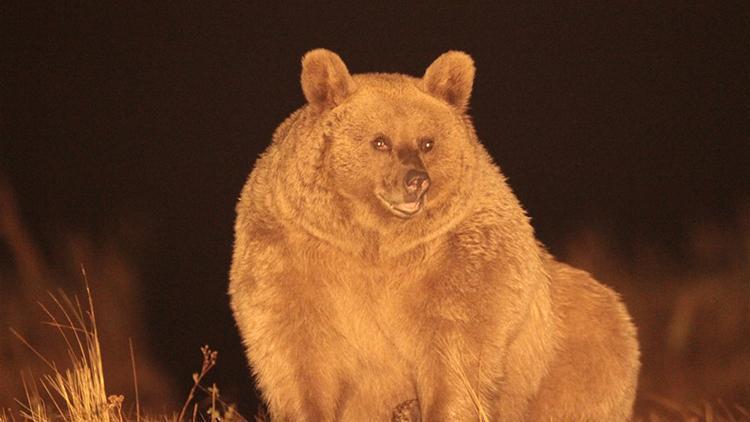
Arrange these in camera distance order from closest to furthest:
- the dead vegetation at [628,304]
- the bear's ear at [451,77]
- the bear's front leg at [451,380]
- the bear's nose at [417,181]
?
the bear's nose at [417,181], the bear's front leg at [451,380], the bear's ear at [451,77], the dead vegetation at [628,304]

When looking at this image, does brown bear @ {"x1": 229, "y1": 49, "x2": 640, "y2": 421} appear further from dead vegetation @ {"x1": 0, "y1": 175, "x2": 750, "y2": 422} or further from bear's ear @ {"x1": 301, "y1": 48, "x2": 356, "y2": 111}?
dead vegetation @ {"x1": 0, "y1": 175, "x2": 750, "y2": 422}

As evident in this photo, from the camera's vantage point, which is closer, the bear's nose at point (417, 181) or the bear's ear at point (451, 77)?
the bear's nose at point (417, 181)

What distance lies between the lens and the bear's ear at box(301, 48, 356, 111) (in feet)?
19.7

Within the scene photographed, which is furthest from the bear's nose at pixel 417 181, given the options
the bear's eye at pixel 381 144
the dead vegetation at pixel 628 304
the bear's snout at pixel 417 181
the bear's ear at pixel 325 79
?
the dead vegetation at pixel 628 304

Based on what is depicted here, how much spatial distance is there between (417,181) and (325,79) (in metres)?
0.67

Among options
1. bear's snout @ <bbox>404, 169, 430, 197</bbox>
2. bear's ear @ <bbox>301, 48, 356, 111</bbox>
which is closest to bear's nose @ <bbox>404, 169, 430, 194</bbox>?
bear's snout @ <bbox>404, 169, 430, 197</bbox>

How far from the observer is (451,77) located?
6145 millimetres

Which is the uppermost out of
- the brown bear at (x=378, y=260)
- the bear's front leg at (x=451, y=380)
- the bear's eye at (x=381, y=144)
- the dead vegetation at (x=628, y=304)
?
the bear's eye at (x=381, y=144)

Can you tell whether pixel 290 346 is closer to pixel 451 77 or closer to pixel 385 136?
pixel 385 136

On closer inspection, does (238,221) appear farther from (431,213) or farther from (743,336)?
(743,336)

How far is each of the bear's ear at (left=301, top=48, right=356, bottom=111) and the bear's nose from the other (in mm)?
527

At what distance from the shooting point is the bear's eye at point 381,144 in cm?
593

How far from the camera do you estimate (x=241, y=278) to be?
19.8 feet

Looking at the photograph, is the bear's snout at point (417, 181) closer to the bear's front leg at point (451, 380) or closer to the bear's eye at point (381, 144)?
the bear's eye at point (381, 144)
